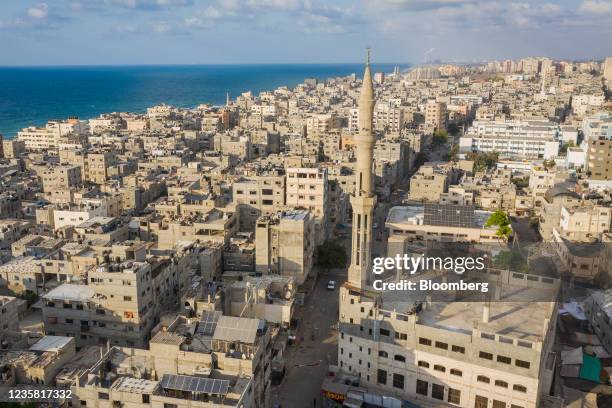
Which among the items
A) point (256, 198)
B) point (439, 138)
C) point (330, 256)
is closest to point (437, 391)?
point (330, 256)

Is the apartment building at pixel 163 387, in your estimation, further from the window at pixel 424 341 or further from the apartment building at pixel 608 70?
the apartment building at pixel 608 70

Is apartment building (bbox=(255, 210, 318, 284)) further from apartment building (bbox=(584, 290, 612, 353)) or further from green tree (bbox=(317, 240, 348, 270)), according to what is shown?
apartment building (bbox=(584, 290, 612, 353))

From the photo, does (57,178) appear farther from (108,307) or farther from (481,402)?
(481,402)

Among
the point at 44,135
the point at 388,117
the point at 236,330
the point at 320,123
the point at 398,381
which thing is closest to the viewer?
the point at 236,330

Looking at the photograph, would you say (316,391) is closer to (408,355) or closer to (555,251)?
(408,355)

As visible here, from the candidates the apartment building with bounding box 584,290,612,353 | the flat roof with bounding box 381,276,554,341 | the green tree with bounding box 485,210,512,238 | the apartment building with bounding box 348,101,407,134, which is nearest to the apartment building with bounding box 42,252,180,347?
the flat roof with bounding box 381,276,554,341

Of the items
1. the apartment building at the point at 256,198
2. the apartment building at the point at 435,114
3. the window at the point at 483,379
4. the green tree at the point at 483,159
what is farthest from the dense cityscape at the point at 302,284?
the apartment building at the point at 435,114
